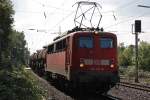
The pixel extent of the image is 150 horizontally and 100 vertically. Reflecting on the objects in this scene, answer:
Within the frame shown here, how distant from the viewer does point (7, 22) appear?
40.8 m

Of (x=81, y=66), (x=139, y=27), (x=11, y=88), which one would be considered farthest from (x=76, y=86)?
(x=139, y=27)

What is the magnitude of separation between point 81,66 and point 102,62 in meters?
1.08

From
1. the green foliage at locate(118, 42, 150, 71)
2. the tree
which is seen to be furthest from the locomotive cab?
the green foliage at locate(118, 42, 150, 71)

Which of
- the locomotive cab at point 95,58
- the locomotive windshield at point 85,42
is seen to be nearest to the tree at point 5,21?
the locomotive windshield at point 85,42

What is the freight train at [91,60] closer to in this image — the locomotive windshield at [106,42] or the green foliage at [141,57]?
the locomotive windshield at [106,42]

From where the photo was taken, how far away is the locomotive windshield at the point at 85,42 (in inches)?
808

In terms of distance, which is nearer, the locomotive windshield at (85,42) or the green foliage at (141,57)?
the locomotive windshield at (85,42)

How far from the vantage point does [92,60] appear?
20172 millimetres

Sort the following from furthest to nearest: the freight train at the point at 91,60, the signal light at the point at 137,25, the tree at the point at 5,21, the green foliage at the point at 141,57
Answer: the green foliage at the point at 141,57, the tree at the point at 5,21, the signal light at the point at 137,25, the freight train at the point at 91,60

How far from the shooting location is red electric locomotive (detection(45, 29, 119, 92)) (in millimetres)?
19781

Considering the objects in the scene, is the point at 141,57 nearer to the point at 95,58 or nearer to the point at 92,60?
the point at 95,58

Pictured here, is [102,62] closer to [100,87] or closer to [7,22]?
[100,87]

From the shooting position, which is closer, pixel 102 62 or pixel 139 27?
pixel 102 62

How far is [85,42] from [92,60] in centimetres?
101
